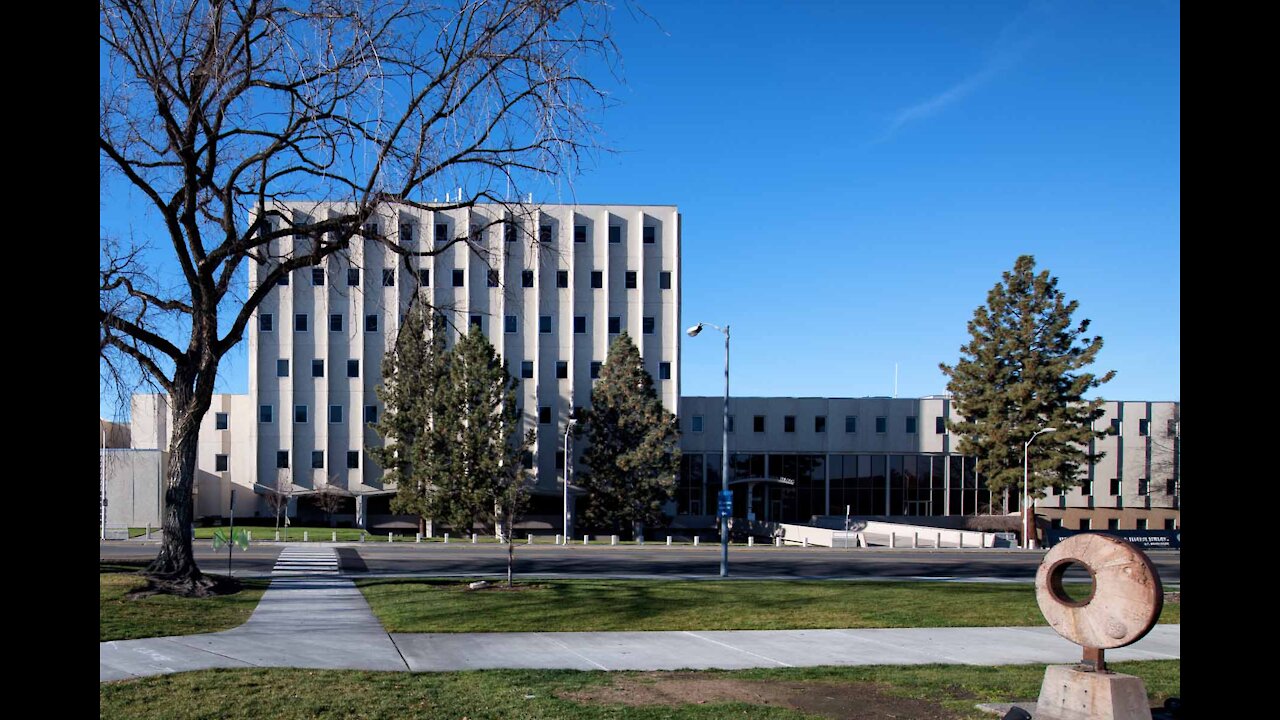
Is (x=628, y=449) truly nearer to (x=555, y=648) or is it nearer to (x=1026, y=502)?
(x=1026, y=502)

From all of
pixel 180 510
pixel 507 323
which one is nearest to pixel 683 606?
pixel 180 510

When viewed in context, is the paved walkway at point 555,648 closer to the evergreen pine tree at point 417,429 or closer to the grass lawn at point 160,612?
the grass lawn at point 160,612

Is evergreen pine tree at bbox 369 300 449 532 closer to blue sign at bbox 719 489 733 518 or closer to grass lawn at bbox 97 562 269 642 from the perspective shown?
blue sign at bbox 719 489 733 518

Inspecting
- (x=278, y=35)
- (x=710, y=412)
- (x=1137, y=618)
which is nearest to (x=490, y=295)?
(x=710, y=412)

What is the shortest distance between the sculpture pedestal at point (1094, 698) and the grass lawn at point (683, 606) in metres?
8.61

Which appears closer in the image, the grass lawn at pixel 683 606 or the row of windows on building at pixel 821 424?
the grass lawn at pixel 683 606

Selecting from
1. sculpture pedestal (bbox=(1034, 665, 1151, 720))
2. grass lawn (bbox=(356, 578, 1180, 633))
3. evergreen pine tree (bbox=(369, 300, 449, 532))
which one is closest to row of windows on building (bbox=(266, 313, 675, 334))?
evergreen pine tree (bbox=(369, 300, 449, 532))

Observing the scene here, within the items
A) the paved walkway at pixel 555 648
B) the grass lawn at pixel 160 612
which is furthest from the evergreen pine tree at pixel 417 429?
the paved walkway at pixel 555 648

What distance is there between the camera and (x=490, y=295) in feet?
195

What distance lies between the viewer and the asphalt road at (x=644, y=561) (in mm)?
30672

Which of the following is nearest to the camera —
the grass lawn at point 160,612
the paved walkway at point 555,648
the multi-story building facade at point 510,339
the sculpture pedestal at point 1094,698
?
the sculpture pedestal at point 1094,698

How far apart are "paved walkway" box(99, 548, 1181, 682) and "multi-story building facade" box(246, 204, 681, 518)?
40.0 m

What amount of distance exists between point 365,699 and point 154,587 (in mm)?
11527
